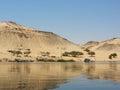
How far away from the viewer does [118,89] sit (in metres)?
35.1

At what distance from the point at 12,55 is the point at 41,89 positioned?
161985 millimetres

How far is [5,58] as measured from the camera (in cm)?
17625

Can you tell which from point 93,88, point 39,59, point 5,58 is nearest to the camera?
point 93,88

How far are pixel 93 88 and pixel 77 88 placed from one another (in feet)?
6.05

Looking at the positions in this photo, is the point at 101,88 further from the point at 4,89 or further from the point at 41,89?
the point at 4,89

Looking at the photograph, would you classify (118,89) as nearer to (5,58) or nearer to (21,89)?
(21,89)

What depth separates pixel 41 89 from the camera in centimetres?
3481

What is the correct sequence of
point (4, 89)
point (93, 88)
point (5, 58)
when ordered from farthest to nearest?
1. point (5, 58)
2. point (93, 88)
3. point (4, 89)

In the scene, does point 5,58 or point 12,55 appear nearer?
point 5,58

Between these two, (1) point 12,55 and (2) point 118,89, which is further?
(1) point 12,55

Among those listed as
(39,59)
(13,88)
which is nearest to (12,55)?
(39,59)

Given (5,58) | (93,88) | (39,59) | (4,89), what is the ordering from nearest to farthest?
1. (4,89)
2. (93,88)
3. (5,58)
4. (39,59)

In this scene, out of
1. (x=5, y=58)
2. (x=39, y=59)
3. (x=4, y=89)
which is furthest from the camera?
(x=39, y=59)

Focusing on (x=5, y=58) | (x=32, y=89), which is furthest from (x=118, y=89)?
(x=5, y=58)
